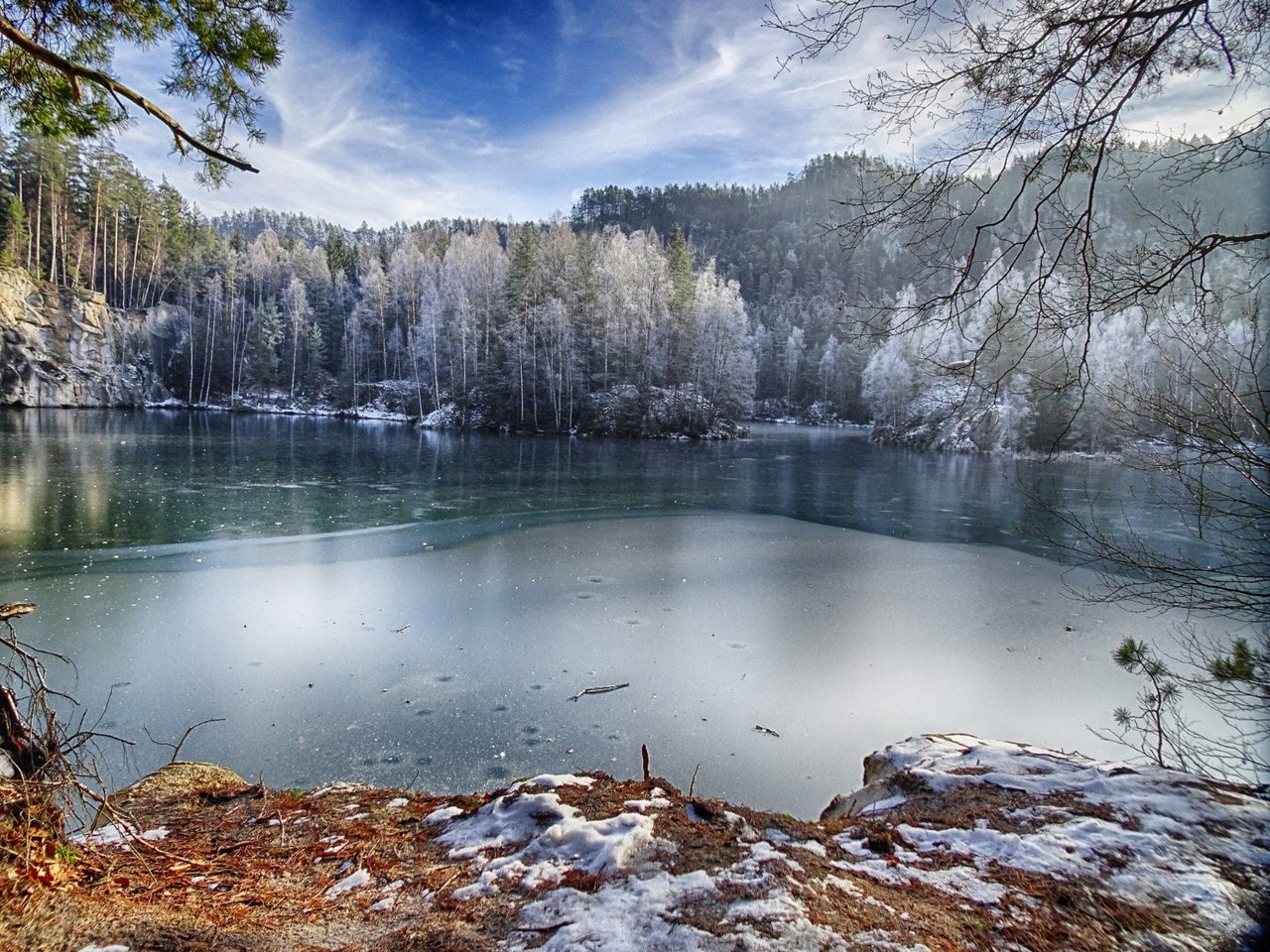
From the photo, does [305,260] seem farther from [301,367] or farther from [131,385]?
[131,385]

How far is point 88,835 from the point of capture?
234cm

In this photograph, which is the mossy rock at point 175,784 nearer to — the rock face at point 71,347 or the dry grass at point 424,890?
the dry grass at point 424,890

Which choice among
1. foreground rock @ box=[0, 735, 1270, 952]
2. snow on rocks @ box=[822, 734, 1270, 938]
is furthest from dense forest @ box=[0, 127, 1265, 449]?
foreground rock @ box=[0, 735, 1270, 952]

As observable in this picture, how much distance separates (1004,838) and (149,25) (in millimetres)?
5791

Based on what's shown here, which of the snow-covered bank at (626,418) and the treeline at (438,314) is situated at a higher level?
the treeline at (438,314)

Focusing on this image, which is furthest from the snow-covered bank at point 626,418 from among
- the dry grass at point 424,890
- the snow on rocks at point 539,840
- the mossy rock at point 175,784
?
the dry grass at point 424,890

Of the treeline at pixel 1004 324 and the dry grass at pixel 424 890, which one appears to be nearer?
the dry grass at pixel 424 890

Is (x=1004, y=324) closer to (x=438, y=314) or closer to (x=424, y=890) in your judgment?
(x=424, y=890)

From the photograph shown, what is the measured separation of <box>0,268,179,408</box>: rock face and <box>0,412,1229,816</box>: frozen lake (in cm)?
2906

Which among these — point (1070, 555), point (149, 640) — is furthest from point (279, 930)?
point (1070, 555)

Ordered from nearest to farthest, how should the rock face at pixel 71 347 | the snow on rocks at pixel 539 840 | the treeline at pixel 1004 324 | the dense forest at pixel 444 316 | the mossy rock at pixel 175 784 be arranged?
the snow on rocks at pixel 539 840, the treeline at pixel 1004 324, the mossy rock at pixel 175 784, the rock face at pixel 71 347, the dense forest at pixel 444 316

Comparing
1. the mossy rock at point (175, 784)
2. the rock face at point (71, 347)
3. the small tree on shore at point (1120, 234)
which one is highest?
the rock face at point (71, 347)

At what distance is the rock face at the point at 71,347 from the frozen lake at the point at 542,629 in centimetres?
2906

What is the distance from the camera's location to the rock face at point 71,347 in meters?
36.1
